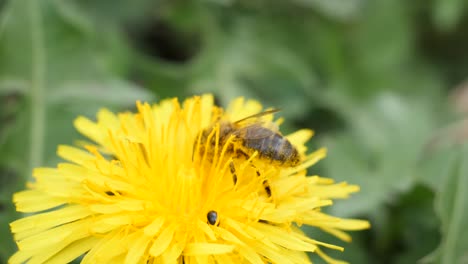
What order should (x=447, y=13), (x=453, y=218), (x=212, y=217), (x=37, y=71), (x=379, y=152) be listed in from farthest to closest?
(x=447, y=13) → (x=379, y=152) → (x=37, y=71) → (x=453, y=218) → (x=212, y=217)

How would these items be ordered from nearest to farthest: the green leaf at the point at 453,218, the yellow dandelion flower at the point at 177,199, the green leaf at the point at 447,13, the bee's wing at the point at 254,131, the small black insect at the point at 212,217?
the yellow dandelion flower at the point at 177,199, the small black insect at the point at 212,217, the bee's wing at the point at 254,131, the green leaf at the point at 453,218, the green leaf at the point at 447,13

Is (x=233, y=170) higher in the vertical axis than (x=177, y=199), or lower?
higher

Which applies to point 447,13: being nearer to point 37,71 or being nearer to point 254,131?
point 254,131

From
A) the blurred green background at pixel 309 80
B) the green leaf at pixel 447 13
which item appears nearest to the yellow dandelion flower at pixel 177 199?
the blurred green background at pixel 309 80

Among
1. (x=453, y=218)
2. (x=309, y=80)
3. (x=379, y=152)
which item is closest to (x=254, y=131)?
(x=453, y=218)

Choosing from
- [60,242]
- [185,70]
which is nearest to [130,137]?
[60,242]

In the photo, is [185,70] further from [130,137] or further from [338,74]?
[130,137]

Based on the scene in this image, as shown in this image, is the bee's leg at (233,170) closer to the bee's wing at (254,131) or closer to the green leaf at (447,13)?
the bee's wing at (254,131)

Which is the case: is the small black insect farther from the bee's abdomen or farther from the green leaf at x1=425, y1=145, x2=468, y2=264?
the green leaf at x1=425, y1=145, x2=468, y2=264
